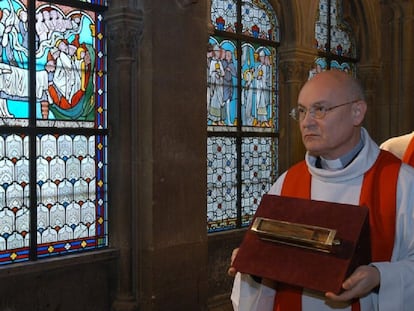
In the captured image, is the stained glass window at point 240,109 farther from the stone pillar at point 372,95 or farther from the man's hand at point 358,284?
the man's hand at point 358,284

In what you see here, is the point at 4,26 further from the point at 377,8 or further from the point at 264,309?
the point at 377,8

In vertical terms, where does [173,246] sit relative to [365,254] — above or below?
below

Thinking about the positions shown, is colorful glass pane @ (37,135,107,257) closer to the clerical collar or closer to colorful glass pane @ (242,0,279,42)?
colorful glass pane @ (242,0,279,42)

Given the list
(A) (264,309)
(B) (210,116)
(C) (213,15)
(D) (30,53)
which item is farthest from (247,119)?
(A) (264,309)

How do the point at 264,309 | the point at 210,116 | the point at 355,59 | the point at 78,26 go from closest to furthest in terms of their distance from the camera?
the point at 264,309, the point at 78,26, the point at 210,116, the point at 355,59

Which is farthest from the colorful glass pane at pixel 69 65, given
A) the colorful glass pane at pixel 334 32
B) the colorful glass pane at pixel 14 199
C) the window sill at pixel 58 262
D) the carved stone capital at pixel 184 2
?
the colorful glass pane at pixel 334 32

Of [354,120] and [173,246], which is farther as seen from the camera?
[173,246]

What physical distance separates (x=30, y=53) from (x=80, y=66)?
441 mm

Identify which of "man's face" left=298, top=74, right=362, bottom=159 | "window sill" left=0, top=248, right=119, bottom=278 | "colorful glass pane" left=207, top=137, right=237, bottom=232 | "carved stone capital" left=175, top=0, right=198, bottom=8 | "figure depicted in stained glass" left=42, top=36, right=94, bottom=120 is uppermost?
"carved stone capital" left=175, top=0, right=198, bottom=8

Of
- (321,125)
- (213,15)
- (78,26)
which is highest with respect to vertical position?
(213,15)

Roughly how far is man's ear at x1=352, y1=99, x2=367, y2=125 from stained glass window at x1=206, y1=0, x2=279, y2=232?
351 cm

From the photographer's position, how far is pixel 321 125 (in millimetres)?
1793

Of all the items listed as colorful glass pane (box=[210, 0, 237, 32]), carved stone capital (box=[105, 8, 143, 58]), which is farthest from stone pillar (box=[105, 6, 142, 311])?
colorful glass pane (box=[210, 0, 237, 32])

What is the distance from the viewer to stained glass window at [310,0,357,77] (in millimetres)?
6656
